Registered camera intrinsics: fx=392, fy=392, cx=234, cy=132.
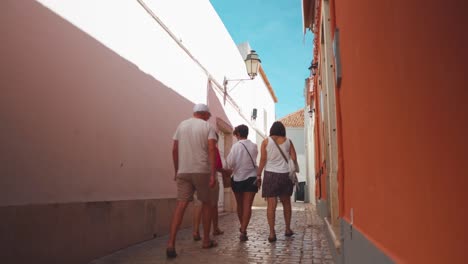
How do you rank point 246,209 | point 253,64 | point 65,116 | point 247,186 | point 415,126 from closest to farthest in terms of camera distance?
1. point 415,126
2. point 65,116
3. point 246,209
4. point 247,186
5. point 253,64

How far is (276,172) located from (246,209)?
2.10ft

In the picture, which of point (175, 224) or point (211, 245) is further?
point (211, 245)

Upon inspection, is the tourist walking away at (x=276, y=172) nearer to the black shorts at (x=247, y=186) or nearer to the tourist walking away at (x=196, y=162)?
the black shorts at (x=247, y=186)

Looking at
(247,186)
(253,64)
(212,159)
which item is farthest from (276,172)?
(253,64)

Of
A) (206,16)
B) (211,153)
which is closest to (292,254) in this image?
(211,153)

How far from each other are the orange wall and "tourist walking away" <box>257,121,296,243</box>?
3.18m

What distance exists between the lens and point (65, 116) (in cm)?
387

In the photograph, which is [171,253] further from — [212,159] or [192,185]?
[212,159]

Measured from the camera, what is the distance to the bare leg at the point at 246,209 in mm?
5211

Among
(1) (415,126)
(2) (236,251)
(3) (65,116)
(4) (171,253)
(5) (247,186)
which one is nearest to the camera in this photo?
(1) (415,126)

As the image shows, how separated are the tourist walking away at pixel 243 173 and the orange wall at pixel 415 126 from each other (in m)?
3.43

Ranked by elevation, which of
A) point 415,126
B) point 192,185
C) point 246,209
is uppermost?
point 415,126

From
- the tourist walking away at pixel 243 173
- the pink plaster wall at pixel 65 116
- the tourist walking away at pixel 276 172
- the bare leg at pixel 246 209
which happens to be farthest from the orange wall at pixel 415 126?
the tourist walking away at pixel 243 173

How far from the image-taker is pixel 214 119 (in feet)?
32.0
